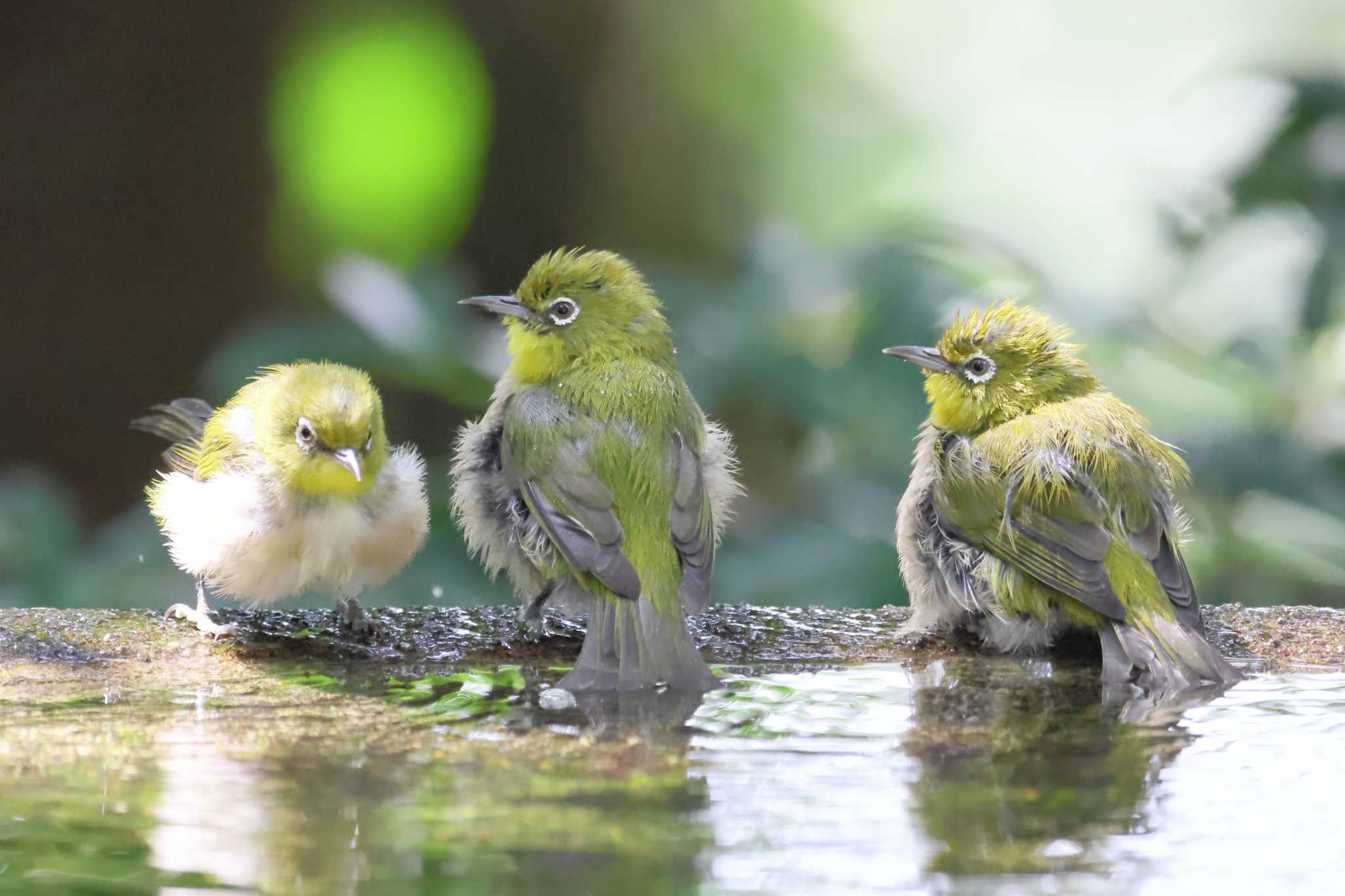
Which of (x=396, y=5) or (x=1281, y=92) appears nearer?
(x=1281, y=92)

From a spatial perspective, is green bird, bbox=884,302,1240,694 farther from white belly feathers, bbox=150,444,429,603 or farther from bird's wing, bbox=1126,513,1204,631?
white belly feathers, bbox=150,444,429,603

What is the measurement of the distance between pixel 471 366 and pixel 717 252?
1712 millimetres

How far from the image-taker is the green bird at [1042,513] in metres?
3.74

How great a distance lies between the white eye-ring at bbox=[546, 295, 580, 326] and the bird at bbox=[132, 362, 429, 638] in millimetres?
599

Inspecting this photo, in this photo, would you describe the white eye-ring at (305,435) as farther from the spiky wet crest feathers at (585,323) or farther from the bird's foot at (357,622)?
the spiky wet crest feathers at (585,323)

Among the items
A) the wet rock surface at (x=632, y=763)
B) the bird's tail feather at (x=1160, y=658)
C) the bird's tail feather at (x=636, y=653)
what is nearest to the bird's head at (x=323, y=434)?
the wet rock surface at (x=632, y=763)

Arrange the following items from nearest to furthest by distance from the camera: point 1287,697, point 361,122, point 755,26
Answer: point 1287,697
point 361,122
point 755,26

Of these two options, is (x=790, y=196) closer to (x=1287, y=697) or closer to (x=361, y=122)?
(x=361, y=122)

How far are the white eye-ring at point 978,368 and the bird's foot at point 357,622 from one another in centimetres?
185

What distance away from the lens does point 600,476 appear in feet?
13.1

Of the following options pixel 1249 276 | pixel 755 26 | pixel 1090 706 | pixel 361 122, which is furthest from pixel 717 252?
pixel 1090 706

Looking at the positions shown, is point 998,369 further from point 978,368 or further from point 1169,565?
point 1169,565

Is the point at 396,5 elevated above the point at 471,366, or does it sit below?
above

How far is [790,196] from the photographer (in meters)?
6.24
